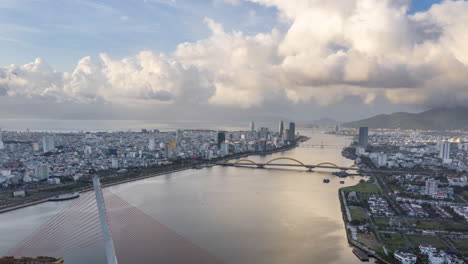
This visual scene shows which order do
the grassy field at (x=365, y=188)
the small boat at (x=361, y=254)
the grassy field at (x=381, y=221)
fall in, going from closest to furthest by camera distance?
1. the small boat at (x=361, y=254)
2. the grassy field at (x=381, y=221)
3. the grassy field at (x=365, y=188)

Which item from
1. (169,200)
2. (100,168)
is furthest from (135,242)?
(100,168)

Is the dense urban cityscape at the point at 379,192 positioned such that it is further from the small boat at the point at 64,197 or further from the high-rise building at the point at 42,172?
the small boat at the point at 64,197

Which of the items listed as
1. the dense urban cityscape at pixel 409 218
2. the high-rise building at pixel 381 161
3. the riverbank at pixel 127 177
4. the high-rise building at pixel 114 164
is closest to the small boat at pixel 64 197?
the riverbank at pixel 127 177

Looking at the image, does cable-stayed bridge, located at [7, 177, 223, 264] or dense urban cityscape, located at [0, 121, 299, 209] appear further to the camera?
dense urban cityscape, located at [0, 121, 299, 209]

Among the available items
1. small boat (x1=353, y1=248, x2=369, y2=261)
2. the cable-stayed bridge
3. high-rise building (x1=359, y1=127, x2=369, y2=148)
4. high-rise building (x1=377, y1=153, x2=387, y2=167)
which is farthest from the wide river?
high-rise building (x1=359, y1=127, x2=369, y2=148)

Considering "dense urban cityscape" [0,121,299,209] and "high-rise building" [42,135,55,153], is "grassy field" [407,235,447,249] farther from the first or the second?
"high-rise building" [42,135,55,153]

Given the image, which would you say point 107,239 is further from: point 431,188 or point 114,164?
point 114,164
